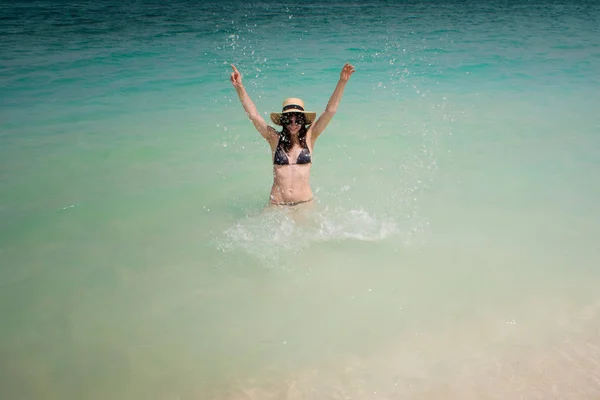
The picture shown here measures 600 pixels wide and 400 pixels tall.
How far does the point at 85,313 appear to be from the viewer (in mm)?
4551

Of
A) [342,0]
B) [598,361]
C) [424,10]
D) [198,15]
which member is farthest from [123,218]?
[342,0]

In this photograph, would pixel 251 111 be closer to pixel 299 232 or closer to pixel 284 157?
pixel 284 157

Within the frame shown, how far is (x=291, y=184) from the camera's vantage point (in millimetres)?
5410

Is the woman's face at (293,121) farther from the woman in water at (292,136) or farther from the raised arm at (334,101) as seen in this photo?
the raised arm at (334,101)

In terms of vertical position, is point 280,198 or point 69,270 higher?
point 280,198

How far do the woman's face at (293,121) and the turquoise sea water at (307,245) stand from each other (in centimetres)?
95

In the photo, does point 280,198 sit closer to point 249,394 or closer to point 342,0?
point 249,394

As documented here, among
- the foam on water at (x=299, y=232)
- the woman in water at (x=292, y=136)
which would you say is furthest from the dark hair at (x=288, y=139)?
the foam on water at (x=299, y=232)

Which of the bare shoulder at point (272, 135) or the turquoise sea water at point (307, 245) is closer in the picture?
the turquoise sea water at point (307, 245)

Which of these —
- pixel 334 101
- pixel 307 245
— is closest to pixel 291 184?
pixel 307 245

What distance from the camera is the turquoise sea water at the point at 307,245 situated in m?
3.88

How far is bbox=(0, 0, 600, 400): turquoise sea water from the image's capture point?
3881 millimetres

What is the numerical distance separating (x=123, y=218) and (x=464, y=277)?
3.93 meters

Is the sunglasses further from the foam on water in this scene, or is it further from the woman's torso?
the foam on water
